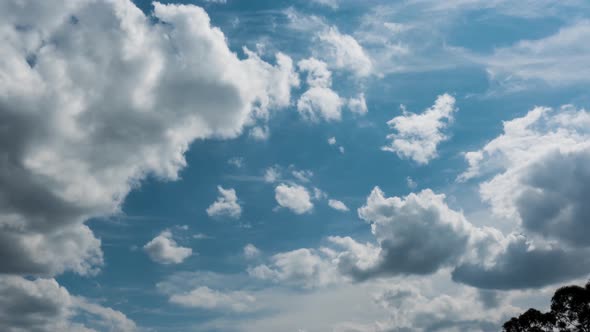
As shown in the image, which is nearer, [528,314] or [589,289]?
[589,289]

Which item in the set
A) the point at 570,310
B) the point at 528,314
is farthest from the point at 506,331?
the point at 570,310

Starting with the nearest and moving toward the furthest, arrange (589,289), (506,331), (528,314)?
(589,289) → (528,314) → (506,331)

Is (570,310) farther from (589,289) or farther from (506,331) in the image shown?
(506,331)

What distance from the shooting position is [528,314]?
12669 centimetres

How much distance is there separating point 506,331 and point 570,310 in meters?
32.3

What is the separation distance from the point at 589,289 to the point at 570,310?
791 centimetres

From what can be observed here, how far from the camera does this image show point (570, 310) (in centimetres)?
10812

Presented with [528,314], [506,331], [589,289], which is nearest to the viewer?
[589,289]

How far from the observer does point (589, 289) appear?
104m

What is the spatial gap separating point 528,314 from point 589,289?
26.7m

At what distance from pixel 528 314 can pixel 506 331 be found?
12.9 m

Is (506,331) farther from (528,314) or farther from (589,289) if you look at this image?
(589,289)

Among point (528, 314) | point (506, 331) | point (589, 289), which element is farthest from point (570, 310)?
point (506, 331)

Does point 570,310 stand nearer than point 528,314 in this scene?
Yes
